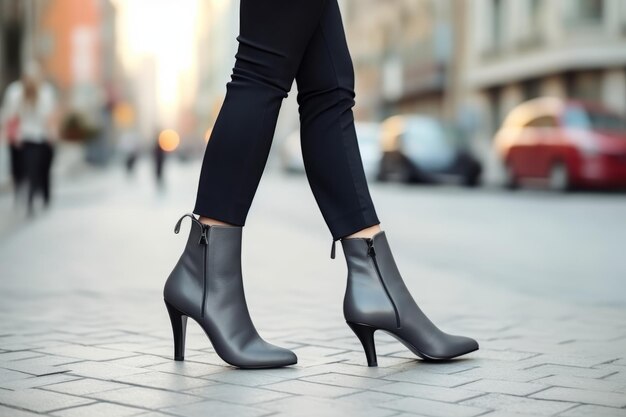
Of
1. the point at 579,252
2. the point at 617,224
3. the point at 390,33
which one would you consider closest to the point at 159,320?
the point at 579,252

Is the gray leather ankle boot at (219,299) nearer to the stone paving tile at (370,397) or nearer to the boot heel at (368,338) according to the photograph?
the boot heel at (368,338)

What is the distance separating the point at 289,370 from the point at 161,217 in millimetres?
9792

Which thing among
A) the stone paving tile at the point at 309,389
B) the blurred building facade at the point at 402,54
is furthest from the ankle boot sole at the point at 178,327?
the blurred building facade at the point at 402,54

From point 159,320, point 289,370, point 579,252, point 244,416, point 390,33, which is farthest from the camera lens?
point 390,33

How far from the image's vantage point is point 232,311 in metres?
3.21

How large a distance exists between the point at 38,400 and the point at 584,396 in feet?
4.33

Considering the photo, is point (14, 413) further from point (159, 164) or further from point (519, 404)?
point (159, 164)

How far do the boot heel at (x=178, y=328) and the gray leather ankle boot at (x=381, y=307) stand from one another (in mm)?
462

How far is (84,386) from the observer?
293cm

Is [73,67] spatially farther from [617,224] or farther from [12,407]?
[12,407]

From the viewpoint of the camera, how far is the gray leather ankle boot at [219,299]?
124 inches

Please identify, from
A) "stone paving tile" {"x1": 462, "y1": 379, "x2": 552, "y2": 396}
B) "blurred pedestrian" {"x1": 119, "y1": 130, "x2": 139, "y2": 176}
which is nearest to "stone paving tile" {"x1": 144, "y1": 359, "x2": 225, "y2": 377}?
"stone paving tile" {"x1": 462, "y1": 379, "x2": 552, "y2": 396}

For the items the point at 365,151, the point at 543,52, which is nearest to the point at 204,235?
the point at 365,151

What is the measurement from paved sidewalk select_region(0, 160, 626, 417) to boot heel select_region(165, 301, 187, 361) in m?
0.05
